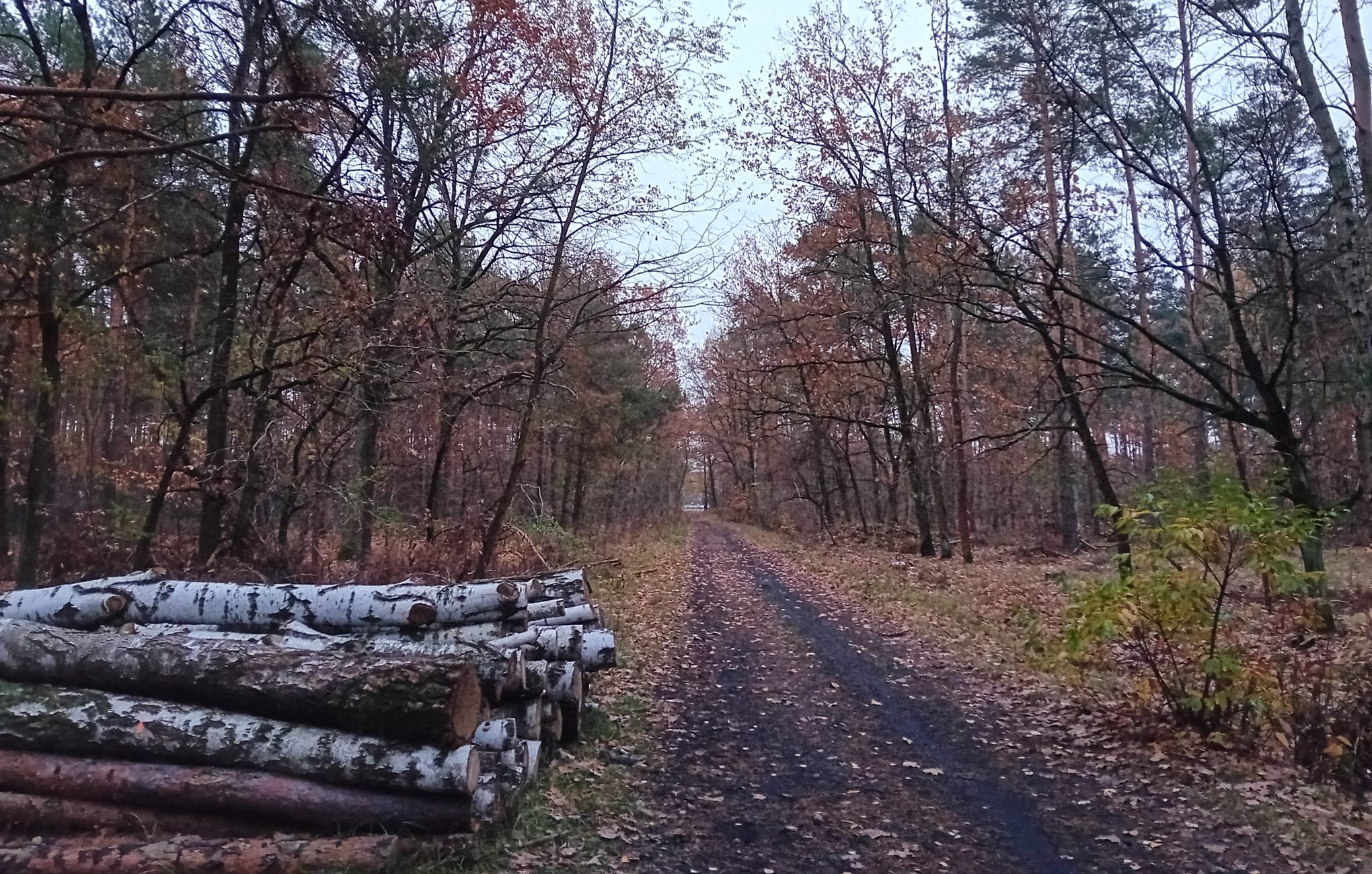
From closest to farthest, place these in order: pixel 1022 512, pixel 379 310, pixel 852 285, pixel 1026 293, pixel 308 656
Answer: pixel 308 656 → pixel 1026 293 → pixel 379 310 → pixel 852 285 → pixel 1022 512

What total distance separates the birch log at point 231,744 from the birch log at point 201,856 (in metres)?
0.38

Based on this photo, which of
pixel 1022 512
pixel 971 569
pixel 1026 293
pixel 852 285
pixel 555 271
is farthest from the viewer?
pixel 1022 512

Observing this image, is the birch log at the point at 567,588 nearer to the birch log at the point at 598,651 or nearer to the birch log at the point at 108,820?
the birch log at the point at 598,651

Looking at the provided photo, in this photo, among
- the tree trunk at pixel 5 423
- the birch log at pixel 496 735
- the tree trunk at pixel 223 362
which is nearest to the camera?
the birch log at pixel 496 735

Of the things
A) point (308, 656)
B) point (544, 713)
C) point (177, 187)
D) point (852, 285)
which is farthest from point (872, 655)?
point (852, 285)

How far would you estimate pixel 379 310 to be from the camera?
42.4 ft

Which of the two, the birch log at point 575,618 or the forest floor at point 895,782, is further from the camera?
the birch log at point 575,618

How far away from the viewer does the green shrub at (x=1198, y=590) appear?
6188 mm

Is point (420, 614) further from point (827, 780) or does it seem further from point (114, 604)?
point (827, 780)

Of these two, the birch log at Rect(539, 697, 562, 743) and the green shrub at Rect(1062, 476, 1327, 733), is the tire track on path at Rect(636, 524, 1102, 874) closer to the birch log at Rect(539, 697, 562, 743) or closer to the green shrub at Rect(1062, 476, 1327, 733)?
the birch log at Rect(539, 697, 562, 743)

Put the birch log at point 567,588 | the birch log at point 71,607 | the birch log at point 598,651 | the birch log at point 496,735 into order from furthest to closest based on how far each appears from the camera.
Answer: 1. the birch log at point 567,588
2. the birch log at point 598,651
3. the birch log at point 71,607
4. the birch log at point 496,735

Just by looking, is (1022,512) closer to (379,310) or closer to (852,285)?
(852,285)

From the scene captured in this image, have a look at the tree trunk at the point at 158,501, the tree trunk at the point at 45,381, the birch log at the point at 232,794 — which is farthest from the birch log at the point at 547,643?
the tree trunk at the point at 45,381

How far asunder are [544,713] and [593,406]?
19.6 meters
